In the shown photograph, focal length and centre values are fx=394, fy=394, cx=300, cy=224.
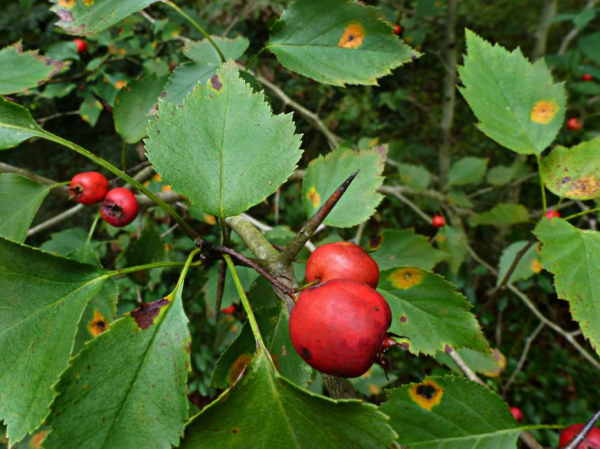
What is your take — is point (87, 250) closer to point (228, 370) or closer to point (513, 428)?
point (228, 370)

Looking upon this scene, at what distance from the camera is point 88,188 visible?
0.92 meters

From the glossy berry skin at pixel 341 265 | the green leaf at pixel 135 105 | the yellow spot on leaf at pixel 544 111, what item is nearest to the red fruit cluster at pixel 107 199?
the green leaf at pixel 135 105

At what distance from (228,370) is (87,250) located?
0.54m

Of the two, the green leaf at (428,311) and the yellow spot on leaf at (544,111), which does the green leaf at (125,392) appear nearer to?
the green leaf at (428,311)

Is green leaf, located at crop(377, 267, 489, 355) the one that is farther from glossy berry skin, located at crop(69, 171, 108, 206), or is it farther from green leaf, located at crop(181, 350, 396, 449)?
glossy berry skin, located at crop(69, 171, 108, 206)

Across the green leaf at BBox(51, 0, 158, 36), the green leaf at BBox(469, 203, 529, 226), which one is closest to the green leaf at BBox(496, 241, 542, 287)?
the green leaf at BBox(469, 203, 529, 226)

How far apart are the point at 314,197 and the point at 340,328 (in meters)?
0.49

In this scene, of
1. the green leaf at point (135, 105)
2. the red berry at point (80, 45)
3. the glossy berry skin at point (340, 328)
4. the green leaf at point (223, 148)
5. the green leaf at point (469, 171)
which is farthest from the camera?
the green leaf at point (469, 171)

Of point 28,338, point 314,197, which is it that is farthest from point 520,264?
point 28,338

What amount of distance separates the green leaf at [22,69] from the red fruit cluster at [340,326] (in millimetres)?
864

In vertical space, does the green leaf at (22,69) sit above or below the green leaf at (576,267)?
above

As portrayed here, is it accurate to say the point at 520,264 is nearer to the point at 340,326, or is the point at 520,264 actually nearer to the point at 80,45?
the point at 340,326

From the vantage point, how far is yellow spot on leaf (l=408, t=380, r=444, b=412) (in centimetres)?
75

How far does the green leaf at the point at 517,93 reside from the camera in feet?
3.18
